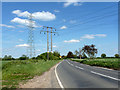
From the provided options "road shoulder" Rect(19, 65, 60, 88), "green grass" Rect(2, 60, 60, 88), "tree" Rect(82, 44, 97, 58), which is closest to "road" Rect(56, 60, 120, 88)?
"road shoulder" Rect(19, 65, 60, 88)

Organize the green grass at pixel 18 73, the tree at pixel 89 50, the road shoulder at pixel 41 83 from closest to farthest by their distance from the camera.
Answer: the road shoulder at pixel 41 83
the green grass at pixel 18 73
the tree at pixel 89 50

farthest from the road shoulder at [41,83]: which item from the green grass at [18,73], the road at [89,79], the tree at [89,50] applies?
the tree at [89,50]

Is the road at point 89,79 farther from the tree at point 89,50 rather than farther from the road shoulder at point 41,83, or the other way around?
the tree at point 89,50

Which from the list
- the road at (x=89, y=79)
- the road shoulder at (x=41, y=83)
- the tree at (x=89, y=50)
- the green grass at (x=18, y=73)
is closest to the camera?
the road at (x=89, y=79)

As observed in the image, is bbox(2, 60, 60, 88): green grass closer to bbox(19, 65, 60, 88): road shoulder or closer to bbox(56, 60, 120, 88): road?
bbox(19, 65, 60, 88): road shoulder

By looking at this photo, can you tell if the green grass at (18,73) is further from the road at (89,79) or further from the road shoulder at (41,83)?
the road at (89,79)

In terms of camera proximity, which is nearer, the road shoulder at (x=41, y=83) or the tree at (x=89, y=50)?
the road shoulder at (x=41, y=83)

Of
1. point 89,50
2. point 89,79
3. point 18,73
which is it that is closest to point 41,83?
point 89,79

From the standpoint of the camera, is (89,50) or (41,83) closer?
(41,83)

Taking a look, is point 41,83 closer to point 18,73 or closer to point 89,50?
point 18,73

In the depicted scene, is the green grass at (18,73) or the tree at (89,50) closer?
the green grass at (18,73)

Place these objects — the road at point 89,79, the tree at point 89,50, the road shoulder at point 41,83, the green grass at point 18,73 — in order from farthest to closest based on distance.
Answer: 1. the tree at point 89,50
2. the green grass at point 18,73
3. the road shoulder at point 41,83
4. the road at point 89,79

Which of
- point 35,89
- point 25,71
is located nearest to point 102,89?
point 35,89

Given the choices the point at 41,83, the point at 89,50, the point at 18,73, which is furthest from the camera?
the point at 89,50
